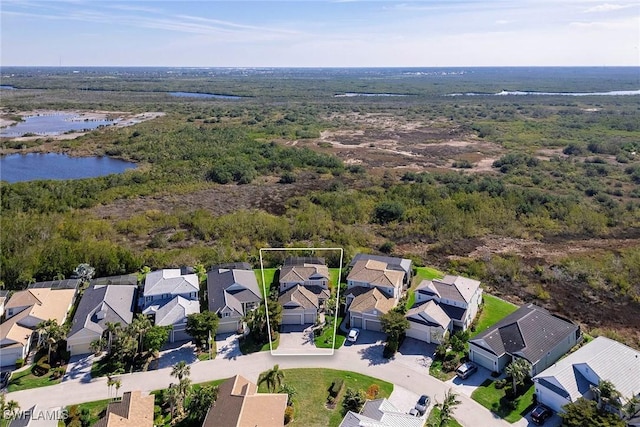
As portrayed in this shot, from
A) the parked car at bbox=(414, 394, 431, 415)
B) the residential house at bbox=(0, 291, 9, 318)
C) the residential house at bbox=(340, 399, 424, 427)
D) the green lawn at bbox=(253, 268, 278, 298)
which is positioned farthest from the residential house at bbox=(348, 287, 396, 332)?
the residential house at bbox=(0, 291, 9, 318)

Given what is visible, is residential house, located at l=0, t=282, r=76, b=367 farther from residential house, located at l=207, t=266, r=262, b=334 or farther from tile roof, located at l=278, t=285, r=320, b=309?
tile roof, located at l=278, t=285, r=320, b=309

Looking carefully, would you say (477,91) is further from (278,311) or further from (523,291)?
(278,311)

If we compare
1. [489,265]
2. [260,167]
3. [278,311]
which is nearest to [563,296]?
[489,265]

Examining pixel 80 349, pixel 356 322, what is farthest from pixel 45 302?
pixel 356 322

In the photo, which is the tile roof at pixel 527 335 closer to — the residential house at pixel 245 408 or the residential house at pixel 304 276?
the residential house at pixel 304 276

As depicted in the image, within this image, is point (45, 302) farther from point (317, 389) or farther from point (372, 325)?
point (372, 325)

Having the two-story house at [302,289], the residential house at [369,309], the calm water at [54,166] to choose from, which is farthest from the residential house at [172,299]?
the calm water at [54,166]
